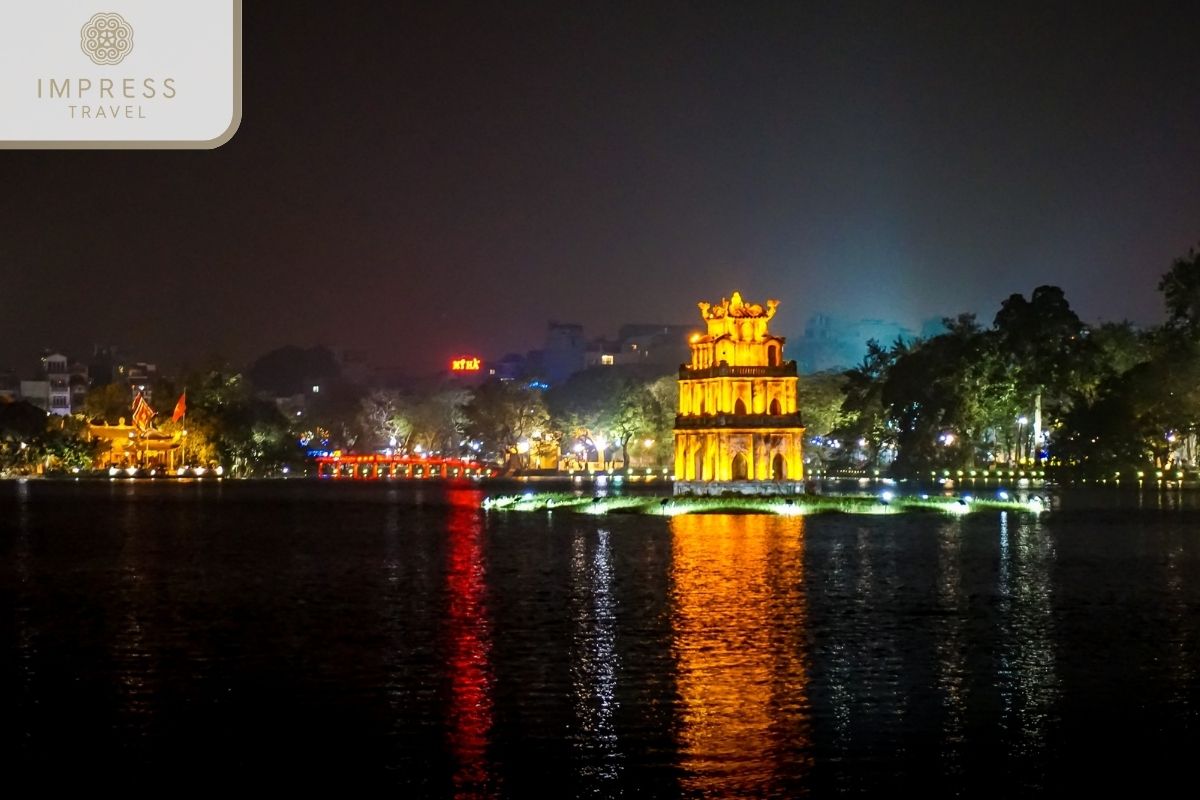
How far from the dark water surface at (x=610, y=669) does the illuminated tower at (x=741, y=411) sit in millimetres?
26982

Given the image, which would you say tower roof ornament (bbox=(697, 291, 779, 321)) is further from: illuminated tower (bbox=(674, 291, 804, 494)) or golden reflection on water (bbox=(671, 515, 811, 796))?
golden reflection on water (bbox=(671, 515, 811, 796))

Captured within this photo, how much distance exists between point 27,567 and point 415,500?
60.9 m

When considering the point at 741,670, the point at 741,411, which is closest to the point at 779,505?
the point at 741,411

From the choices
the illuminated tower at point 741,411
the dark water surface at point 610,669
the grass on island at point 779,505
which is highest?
the illuminated tower at point 741,411

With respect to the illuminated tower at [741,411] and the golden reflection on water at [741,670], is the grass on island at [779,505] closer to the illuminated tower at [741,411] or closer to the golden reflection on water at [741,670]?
the illuminated tower at [741,411]

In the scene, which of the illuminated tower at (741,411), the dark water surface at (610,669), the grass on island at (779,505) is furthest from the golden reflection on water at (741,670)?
the illuminated tower at (741,411)

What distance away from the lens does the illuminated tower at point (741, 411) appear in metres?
83.8

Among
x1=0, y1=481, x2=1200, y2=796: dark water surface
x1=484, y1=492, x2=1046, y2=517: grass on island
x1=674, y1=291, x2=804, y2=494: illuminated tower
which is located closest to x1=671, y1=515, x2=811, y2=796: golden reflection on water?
x1=0, y1=481, x2=1200, y2=796: dark water surface

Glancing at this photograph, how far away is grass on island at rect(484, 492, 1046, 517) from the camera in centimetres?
7962

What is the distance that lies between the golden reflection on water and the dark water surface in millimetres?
84

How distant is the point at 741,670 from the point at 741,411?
57004 millimetres

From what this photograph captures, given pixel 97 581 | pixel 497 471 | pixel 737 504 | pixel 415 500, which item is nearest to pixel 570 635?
pixel 97 581

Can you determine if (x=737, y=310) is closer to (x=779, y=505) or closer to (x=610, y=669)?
(x=779, y=505)

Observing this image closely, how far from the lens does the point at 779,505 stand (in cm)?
7950
